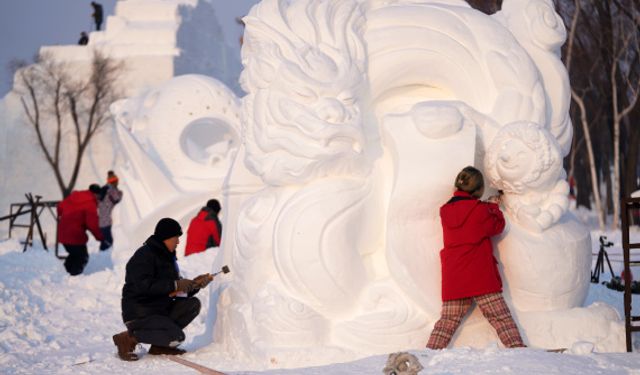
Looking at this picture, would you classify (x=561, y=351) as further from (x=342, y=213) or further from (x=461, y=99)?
(x=461, y=99)

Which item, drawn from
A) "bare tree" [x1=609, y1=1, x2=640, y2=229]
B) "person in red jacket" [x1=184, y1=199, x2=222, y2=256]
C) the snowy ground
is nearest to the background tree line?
"bare tree" [x1=609, y1=1, x2=640, y2=229]

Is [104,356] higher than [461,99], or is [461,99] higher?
[461,99]

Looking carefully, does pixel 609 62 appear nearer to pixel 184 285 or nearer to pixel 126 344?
pixel 184 285

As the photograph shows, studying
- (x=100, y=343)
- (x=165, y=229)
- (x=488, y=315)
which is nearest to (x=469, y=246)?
(x=488, y=315)

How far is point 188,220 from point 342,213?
10.2 metres

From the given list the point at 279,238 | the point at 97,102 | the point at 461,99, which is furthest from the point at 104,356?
the point at 97,102

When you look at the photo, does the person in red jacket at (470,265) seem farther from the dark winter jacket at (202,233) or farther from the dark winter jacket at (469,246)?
the dark winter jacket at (202,233)

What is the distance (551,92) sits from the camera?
621 cm

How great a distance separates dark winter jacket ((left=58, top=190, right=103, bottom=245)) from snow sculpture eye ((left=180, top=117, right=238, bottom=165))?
3270 mm

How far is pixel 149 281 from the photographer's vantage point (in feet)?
20.1

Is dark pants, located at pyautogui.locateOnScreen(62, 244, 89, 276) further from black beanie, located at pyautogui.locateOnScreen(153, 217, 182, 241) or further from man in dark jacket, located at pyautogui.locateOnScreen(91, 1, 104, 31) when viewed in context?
man in dark jacket, located at pyautogui.locateOnScreen(91, 1, 104, 31)

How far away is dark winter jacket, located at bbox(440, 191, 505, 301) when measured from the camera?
17.6 feet

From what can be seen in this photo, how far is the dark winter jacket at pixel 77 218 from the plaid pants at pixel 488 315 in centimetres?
818

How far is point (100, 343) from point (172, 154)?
27.7ft
